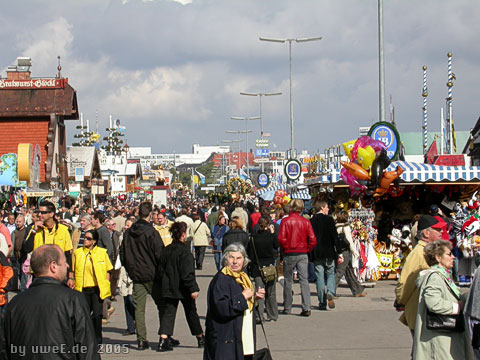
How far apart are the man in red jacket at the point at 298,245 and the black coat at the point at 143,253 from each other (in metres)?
2.95

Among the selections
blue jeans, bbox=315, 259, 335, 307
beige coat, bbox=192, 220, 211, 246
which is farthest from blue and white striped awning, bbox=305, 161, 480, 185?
blue jeans, bbox=315, 259, 335, 307

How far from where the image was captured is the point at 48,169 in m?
48.9

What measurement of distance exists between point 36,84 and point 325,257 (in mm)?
40999

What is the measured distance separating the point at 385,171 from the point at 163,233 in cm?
695

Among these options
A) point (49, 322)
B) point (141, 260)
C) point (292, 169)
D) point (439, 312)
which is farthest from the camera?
point (292, 169)

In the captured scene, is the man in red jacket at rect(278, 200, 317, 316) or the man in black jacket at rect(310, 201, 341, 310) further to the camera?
the man in black jacket at rect(310, 201, 341, 310)

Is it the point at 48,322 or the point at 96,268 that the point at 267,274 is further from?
the point at 48,322

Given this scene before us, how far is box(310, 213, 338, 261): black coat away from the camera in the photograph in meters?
13.5

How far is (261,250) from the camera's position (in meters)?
12.6

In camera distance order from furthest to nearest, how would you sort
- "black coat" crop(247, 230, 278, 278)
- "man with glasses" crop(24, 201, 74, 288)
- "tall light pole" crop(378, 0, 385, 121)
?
"tall light pole" crop(378, 0, 385, 121), "black coat" crop(247, 230, 278, 278), "man with glasses" crop(24, 201, 74, 288)

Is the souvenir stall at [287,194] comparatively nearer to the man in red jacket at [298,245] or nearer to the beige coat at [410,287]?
the man in red jacket at [298,245]

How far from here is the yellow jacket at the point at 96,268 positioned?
32.9 feet

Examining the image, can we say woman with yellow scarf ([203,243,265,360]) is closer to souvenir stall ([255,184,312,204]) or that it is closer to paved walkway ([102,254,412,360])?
paved walkway ([102,254,412,360])

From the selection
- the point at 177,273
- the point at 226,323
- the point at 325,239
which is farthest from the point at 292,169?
the point at 226,323
